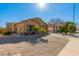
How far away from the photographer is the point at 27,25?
3744mm

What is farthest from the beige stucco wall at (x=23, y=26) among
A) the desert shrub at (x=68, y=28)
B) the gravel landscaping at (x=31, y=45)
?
the desert shrub at (x=68, y=28)

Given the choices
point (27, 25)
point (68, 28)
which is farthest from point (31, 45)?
point (68, 28)

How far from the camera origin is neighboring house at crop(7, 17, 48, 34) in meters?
3.71

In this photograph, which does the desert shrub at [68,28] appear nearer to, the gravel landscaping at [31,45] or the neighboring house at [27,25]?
the gravel landscaping at [31,45]

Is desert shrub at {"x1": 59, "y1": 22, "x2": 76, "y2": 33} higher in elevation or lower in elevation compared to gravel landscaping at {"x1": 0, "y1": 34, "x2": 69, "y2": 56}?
higher

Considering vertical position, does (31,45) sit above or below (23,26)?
below

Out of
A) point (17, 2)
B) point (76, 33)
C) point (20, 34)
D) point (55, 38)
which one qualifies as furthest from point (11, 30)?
point (76, 33)

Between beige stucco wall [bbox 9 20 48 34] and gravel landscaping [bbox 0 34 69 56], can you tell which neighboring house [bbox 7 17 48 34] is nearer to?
beige stucco wall [bbox 9 20 48 34]

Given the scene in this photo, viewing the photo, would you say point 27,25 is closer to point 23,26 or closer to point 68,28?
point 23,26

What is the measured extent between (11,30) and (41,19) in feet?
1.72

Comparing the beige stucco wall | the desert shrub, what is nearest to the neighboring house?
the beige stucco wall

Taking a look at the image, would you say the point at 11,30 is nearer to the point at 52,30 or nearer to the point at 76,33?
the point at 52,30

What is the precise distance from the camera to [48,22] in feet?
12.3

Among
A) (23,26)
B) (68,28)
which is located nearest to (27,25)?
(23,26)
